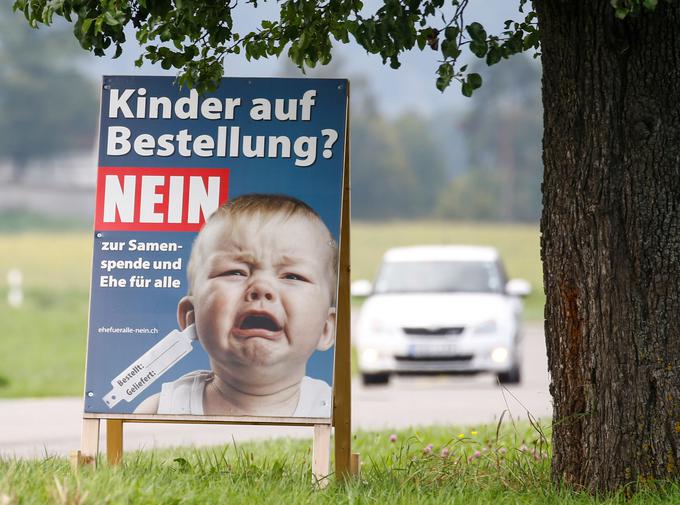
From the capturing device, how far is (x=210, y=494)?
18.0 ft

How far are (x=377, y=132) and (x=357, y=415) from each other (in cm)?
10037

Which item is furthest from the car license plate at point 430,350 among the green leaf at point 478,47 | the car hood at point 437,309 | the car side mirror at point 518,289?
the green leaf at point 478,47

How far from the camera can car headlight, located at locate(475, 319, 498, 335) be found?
49.9ft

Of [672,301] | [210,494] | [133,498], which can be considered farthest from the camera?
[672,301]

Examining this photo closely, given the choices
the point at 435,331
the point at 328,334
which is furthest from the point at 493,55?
the point at 435,331

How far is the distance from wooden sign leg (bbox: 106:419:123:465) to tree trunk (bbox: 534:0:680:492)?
7.63 ft

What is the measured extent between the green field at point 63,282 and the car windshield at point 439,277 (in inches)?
170

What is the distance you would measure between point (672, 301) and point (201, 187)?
2.28 meters

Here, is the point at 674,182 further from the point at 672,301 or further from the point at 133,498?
the point at 133,498

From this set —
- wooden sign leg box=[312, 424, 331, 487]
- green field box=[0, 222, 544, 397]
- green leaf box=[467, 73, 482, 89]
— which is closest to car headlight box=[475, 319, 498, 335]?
green field box=[0, 222, 544, 397]

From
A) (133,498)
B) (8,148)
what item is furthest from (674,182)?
(8,148)

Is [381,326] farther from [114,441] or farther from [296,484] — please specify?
[296,484]

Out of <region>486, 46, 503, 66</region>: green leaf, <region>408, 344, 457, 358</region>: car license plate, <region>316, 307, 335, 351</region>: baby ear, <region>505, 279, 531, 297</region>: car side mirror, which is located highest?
<region>486, 46, 503, 66</region>: green leaf

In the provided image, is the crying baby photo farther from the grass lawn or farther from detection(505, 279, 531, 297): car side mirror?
detection(505, 279, 531, 297): car side mirror
